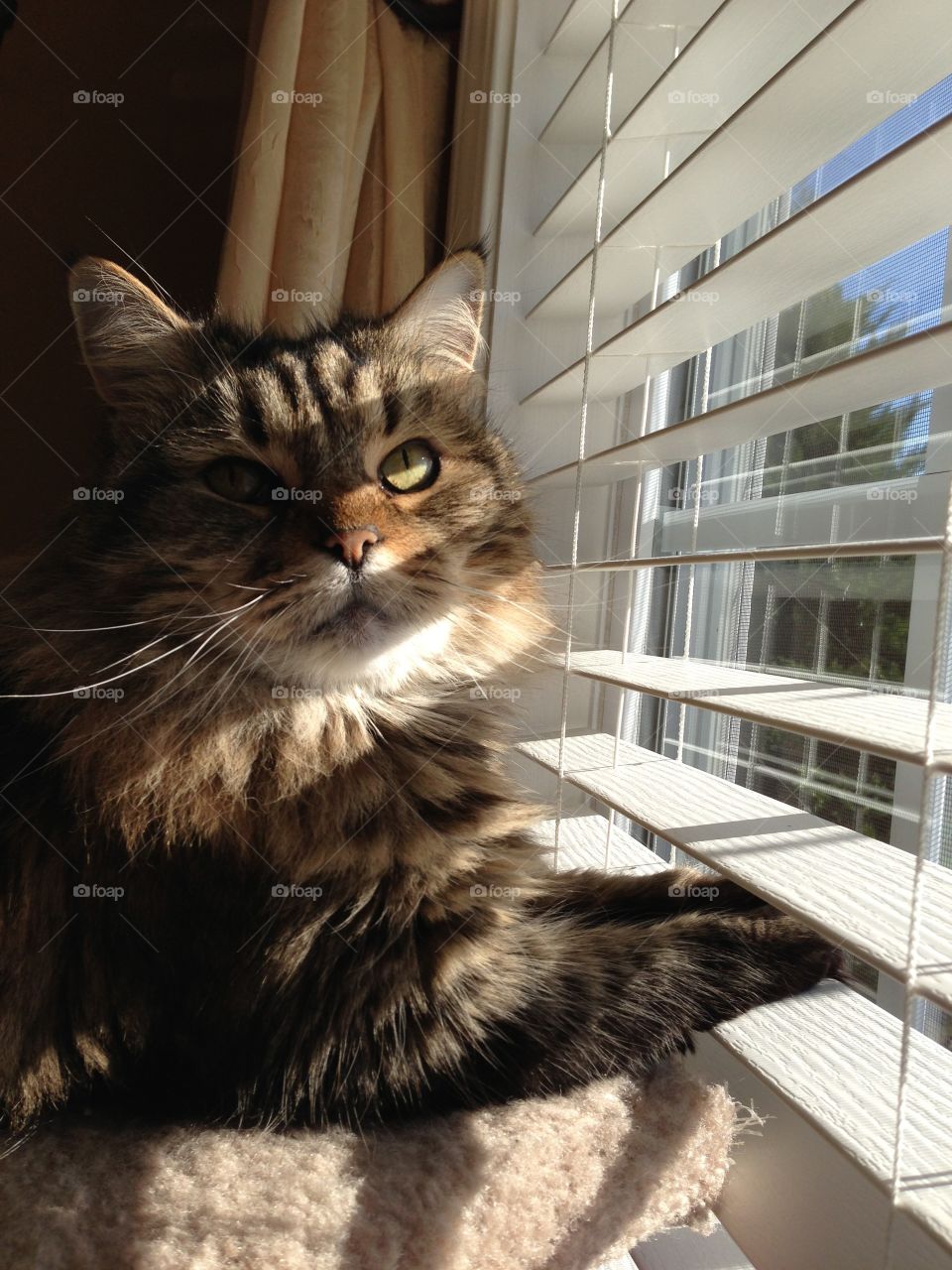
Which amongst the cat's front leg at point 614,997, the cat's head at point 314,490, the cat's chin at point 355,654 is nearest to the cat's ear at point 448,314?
the cat's head at point 314,490

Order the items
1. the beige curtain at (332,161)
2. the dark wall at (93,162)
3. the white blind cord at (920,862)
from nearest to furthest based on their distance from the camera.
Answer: the white blind cord at (920,862) < the beige curtain at (332,161) < the dark wall at (93,162)

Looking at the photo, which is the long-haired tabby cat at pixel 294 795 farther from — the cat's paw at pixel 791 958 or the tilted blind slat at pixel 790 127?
the tilted blind slat at pixel 790 127

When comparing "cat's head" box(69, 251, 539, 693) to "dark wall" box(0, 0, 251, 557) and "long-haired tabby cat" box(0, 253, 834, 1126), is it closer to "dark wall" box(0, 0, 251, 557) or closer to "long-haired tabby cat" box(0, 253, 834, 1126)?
"long-haired tabby cat" box(0, 253, 834, 1126)

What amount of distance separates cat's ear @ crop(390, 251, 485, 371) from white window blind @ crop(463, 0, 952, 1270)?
0.13 metres

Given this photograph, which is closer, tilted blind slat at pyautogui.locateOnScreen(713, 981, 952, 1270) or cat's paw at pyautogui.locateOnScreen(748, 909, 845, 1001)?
tilted blind slat at pyautogui.locateOnScreen(713, 981, 952, 1270)

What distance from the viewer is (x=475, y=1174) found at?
0.76m

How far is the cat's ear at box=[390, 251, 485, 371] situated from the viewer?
49.3 inches

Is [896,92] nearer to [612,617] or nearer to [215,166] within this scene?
[612,617]

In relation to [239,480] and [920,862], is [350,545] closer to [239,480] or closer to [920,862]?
[239,480]

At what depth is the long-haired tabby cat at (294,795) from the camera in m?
0.88

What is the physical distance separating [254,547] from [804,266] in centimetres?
65

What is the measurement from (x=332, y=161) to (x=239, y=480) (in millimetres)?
720

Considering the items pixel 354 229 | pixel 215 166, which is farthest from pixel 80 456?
pixel 354 229

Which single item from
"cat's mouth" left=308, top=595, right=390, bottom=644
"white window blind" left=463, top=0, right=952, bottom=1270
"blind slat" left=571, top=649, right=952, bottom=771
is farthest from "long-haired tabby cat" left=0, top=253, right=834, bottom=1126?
"blind slat" left=571, top=649, right=952, bottom=771
